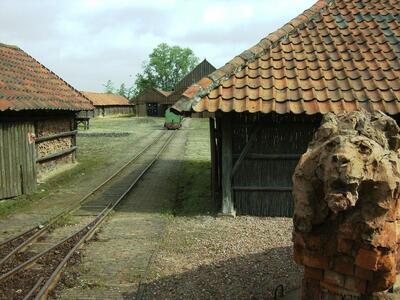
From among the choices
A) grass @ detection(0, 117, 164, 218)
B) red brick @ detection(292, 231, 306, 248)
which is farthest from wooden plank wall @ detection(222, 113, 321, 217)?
red brick @ detection(292, 231, 306, 248)

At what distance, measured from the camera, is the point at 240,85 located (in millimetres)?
9570

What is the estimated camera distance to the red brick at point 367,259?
11.6 feet

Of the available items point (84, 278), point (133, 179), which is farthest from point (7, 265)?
point (133, 179)

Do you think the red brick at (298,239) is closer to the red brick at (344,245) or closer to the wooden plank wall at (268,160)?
the red brick at (344,245)

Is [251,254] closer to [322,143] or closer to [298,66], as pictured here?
[322,143]

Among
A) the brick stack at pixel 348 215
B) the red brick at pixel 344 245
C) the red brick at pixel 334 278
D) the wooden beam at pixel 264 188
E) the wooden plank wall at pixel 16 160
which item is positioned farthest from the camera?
the wooden plank wall at pixel 16 160

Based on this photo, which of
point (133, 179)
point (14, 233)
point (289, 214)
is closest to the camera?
point (14, 233)

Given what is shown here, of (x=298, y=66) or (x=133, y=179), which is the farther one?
(x=133, y=179)

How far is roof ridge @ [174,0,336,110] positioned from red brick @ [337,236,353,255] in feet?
19.0

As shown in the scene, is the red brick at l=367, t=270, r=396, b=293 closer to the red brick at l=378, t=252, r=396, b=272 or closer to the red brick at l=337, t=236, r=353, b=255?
the red brick at l=378, t=252, r=396, b=272

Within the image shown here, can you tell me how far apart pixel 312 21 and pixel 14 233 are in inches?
346

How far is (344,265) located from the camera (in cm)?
373

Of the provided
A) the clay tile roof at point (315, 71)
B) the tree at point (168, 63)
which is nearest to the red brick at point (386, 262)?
the clay tile roof at point (315, 71)

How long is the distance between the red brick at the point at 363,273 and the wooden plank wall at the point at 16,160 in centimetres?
1062
